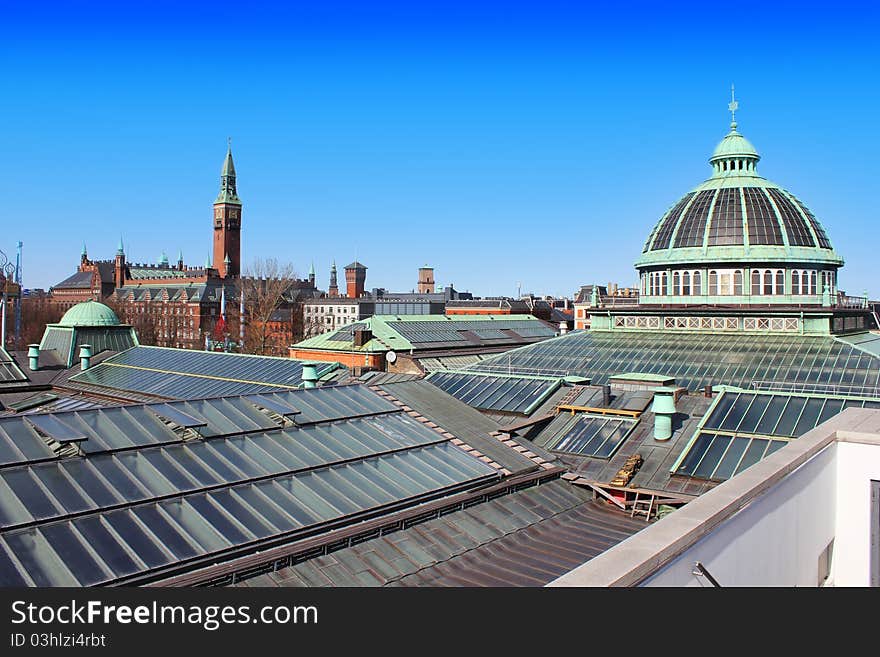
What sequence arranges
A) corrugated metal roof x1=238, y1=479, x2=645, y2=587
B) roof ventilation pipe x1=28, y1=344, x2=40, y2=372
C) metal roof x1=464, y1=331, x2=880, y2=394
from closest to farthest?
corrugated metal roof x1=238, y1=479, x2=645, y2=587
metal roof x1=464, y1=331, x2=880, y2=394
roof ventilation pipe x1=28, y1=344, x2=40, y2=372

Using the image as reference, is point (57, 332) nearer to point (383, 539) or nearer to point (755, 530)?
point (383, 539)

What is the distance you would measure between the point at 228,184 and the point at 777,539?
200940 millimetres

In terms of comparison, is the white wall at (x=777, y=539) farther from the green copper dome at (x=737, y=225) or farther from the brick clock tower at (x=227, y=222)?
the brick clock tower at (x=227, y=222)

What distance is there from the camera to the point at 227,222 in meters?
196

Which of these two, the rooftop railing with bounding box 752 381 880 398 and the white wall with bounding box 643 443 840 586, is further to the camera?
the rooftop railing with bounding box 752 381 880 398

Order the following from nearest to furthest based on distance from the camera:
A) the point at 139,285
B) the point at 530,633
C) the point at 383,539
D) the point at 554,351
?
the point at 530,633 < the point at 383,539 < the point at 554,351 < the point at 139,285

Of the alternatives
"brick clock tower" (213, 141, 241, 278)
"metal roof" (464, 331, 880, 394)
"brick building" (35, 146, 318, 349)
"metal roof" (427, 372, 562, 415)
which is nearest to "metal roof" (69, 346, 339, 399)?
"metal roof" (427, 372, 562, 415)

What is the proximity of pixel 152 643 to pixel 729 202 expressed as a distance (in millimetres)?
41376

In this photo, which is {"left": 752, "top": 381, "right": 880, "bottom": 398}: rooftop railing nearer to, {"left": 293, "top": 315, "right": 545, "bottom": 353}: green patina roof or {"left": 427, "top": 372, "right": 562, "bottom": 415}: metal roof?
{"left": 427, "top": 372, "right": 562, "bottom": 415}: metal roof

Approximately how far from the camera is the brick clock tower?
195375mm

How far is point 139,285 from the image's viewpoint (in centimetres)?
18438

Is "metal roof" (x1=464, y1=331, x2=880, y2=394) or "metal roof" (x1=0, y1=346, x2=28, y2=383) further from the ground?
"metal roof" (x1=464, y1=331, x2=880, y2=394)

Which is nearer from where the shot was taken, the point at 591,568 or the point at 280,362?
the point at 591,568

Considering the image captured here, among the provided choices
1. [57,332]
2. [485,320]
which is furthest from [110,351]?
[485,320]
